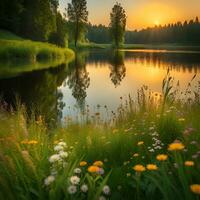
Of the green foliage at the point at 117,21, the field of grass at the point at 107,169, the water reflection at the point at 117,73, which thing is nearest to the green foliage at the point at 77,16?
the green foliage at the point at 117,21

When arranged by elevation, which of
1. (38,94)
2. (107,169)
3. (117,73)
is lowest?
(117,73)

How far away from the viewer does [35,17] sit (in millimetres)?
48031

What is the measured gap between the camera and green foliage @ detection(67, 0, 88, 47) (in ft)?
241

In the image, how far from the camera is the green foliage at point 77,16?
73562 millimetres

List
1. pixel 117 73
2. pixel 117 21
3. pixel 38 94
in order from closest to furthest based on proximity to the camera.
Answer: pixel 38 94
pixel 117 73
pixel 117 21

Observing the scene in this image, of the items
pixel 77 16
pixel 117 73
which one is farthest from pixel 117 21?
pixel 117 73

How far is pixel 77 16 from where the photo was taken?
241ft

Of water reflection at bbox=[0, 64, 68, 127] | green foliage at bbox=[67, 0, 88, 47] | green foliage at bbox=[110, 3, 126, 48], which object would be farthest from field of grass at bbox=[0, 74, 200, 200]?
green foliage at bbox=[110, 3, 126, 48]

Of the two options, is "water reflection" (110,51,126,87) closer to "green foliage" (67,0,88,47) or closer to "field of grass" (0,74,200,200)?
"field of grass" (0,74,200,200)

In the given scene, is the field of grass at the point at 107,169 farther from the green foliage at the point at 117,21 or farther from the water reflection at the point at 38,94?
the green foliage at the point at 117,21

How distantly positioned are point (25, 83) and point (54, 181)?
15.8 metres

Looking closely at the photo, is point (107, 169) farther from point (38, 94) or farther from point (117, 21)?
point (117, 21)

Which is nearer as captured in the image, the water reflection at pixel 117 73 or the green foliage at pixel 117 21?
the water reflection at pixel 117 73

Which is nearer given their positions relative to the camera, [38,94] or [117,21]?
[38,94]
